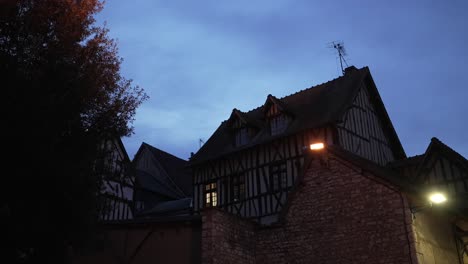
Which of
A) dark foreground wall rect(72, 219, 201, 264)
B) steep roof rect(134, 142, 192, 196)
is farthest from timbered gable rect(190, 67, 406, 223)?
steep roof rect(134, 142, 192, 196)

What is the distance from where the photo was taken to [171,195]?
27.1 metres

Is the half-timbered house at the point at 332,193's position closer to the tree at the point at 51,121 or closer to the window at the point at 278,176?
the window at the point at 278,176

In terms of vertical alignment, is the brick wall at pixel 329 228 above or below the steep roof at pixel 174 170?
below

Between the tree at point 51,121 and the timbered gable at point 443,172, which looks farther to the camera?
the timbered gable at point 443,172

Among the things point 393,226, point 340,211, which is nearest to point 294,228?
point 340,211

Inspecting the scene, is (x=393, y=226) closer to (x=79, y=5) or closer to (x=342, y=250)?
(x=342, y=250)

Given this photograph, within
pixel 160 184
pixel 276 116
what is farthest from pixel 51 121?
pixel 160 184

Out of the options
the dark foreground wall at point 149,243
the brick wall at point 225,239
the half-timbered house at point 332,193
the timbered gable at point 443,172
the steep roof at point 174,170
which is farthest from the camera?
the steep roof at point 174,170

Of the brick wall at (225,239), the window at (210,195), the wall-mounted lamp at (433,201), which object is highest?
the window at (210,195)

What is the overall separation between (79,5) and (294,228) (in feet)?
24.8

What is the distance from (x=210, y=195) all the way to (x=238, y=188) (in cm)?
159

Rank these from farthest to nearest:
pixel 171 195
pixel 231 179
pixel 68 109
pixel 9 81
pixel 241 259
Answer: pixel 171 195
pixel 231 179
pixel 241 259
pixel 68 109
pixel 9 81

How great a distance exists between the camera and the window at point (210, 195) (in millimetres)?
19750

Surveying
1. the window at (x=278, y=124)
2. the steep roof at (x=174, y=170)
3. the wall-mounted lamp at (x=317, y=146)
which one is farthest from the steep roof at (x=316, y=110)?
the steep roof at (x=174, y=170)
